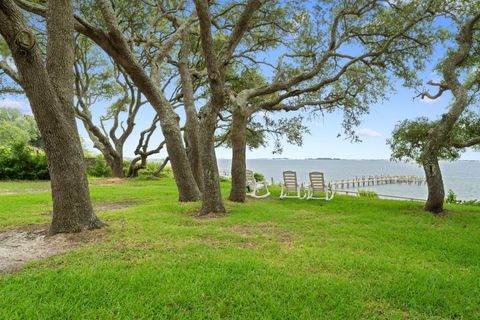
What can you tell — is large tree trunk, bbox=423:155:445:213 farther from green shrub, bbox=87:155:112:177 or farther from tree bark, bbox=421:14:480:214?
green shrub, bbox=87:155:112:177

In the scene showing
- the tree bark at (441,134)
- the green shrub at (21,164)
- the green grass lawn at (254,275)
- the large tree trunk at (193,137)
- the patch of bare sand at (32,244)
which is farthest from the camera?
the green shrub at (21,164)

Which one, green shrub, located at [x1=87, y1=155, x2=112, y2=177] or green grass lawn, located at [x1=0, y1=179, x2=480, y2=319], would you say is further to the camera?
green shrub, located at [x1=87, y1=155, x2=112, y2=177]

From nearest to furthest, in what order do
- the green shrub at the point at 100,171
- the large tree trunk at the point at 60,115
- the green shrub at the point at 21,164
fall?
the large tree trunk at the point at 60,115, the green shrub at the point at 21,164, the green shrub at the point at 100,171

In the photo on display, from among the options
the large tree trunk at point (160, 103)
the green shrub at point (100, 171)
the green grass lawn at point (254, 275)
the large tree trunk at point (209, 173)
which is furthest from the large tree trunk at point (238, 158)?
the green shrub at point (100, 171)

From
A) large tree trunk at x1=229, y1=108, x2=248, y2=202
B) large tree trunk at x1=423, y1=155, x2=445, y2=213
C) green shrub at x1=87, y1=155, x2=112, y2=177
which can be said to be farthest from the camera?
green shrub at x1=87, y1=155, x2=112, y2=177

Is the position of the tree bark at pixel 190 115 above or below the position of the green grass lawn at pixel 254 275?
above

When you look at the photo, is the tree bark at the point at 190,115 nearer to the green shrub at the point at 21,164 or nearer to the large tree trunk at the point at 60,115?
the large tree trunk at the point at 60,115

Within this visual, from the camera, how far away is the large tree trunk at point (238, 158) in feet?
34.3

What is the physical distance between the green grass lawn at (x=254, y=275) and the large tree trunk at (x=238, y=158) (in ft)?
12.9

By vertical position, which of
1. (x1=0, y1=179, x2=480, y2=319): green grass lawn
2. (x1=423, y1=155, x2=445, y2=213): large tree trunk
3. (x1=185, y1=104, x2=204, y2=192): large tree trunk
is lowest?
(x1=0, y1=179, x2=480, y2=319): green grass lawn

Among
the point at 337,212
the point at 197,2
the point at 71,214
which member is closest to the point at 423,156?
the point at 337,212

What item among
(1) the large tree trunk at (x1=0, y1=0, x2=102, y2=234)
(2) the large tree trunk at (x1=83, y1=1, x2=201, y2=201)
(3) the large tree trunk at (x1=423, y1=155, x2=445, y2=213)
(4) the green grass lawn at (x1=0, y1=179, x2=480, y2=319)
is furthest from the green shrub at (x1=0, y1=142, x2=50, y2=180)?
(3) the large tree trunk at (x1=423, y1=155, x2=445, y2=213)

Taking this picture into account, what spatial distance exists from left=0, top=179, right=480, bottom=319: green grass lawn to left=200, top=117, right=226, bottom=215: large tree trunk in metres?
1.46

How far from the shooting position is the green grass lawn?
2938mm
